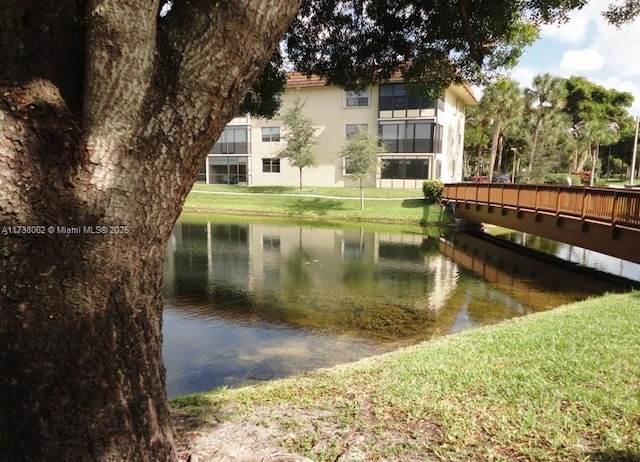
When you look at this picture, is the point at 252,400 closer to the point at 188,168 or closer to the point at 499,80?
the point at 188,168

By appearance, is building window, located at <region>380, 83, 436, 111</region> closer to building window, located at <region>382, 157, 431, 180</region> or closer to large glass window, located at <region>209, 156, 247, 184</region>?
building window, located at <region>382, 157, 431, 180</region>

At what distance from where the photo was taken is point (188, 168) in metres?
2.30

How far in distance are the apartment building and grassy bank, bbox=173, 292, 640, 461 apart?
93.3 ft

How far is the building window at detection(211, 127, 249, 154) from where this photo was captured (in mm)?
42375

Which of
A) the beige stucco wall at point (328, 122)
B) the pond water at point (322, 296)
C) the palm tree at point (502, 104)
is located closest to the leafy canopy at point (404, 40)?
the pond water at point (322, 296)

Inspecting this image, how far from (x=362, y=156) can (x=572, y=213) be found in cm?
1836

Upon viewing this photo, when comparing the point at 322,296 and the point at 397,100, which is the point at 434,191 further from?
the point at 322,296

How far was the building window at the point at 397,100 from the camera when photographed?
3570 centimetres

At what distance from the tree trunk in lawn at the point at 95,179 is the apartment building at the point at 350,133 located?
31.3 metres

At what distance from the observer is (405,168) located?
36781 mm

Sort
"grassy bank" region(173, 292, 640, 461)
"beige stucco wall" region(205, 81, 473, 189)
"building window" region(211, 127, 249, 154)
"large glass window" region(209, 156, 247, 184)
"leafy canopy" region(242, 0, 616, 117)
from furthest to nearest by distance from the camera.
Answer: "large glass window" region(209, 156, 247, 184) → "building window" region(211, 127, 249, 154) → "beige stucco wall" region(205, 81, 473, 189) → "leafy canopy" region(242, 0, 616, 117) → "grassy bank" region(173, 292, 640, 461)

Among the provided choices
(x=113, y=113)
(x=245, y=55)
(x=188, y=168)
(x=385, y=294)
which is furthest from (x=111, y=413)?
(x=385, y=294)

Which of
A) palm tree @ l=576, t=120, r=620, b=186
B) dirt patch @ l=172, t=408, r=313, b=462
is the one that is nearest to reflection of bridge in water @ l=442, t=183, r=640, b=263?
dirt patch @ l=172, t=408, r=313, b=462

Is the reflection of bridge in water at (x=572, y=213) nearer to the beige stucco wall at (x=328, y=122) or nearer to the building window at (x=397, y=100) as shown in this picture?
A: the building window at (x=397, y=100)
